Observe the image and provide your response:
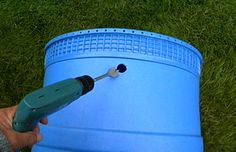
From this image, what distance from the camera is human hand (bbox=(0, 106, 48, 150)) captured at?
2.90 feet

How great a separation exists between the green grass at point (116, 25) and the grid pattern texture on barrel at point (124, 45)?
0.58 metres

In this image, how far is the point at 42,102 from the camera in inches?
32.9

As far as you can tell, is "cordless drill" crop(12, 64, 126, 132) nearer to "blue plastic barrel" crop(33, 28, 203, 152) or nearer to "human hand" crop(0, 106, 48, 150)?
"human hand" crop(0, 106, 48, 150)

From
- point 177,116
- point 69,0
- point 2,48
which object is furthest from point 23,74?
point 177,116

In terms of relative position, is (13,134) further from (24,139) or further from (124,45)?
(124,45)

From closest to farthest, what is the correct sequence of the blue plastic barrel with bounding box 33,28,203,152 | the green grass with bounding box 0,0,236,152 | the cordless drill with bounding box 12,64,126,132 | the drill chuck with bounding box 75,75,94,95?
the cordless drill with bounding box 12,64,126,132 < the drill chuck with bounding box 75,75,94,95 < the blue plastic barrel with bounding box 33,28,203,152 < the green grass with bounding box 0,0,236,152

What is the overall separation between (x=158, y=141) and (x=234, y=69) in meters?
0.75

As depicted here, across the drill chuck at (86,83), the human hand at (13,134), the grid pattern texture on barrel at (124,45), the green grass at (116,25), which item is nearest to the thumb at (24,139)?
the human hand at (13,134)

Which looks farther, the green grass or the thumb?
the green grass

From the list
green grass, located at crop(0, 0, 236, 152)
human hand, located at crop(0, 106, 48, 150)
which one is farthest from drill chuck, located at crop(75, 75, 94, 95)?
green grass, located at crop(0, 0, 236, 152)

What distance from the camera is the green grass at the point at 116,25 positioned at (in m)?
1.69

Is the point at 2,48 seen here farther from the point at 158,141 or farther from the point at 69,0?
the point at 158,141

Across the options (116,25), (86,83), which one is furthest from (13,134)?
(116,25)

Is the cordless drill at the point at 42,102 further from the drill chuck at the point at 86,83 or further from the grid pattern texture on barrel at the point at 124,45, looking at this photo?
the grid pattern texture on barrel at the point at 124,45
